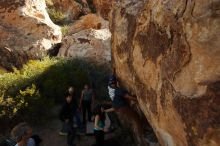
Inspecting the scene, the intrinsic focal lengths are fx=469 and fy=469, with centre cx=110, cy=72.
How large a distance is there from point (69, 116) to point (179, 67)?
467 cm

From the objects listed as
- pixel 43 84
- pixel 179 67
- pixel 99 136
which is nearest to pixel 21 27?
pixel 43 84

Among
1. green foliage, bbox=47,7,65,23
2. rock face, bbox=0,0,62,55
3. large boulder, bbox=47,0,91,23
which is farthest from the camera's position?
large boulder, bbox=47,0,91,23

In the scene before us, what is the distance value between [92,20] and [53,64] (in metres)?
5.31

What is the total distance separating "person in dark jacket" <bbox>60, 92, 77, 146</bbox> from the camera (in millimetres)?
11148

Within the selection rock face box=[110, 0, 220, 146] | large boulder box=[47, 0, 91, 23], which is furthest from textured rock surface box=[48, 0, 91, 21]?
rock face box=[110, 0, 220, 146]

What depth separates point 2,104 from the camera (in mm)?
13234

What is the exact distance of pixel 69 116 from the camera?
11281 mm

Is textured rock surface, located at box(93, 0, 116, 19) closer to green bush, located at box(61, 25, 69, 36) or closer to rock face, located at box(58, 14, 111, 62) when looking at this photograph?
green bush, located at box(61, 25, 69, 36)

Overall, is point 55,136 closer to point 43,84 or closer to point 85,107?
point 85,107

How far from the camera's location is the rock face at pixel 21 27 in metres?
18.2

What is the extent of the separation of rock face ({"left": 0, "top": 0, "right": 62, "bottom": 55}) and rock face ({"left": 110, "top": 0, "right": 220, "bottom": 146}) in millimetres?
9221

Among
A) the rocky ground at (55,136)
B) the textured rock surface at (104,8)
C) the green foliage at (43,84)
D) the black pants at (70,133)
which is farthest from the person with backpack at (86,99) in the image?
the textured rock surface at (104,8)

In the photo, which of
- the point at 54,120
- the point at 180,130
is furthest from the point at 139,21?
the point at 54,120

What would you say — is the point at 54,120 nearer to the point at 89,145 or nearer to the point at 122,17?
the point at 89,145
